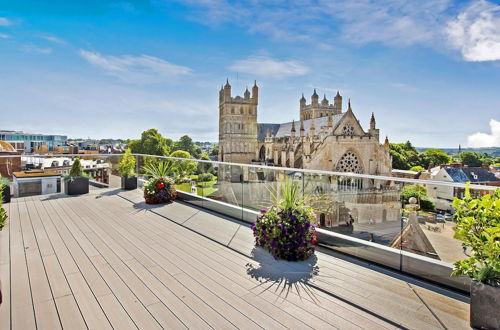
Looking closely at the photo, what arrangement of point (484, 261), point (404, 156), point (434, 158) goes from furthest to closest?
1. point (434, 158)
2. point (404, 156)
3. point (484, 261)

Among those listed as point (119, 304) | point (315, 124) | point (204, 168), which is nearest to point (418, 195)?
point (119, 304)

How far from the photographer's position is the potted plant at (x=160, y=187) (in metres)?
6.10

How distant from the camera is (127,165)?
7.91 m

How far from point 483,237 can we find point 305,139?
33.1 m

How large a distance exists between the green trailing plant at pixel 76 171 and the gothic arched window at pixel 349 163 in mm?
29182

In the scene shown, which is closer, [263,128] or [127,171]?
[127,171]

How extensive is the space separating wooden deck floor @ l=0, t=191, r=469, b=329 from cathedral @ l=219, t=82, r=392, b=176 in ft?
96.6

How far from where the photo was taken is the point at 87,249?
11.1ft

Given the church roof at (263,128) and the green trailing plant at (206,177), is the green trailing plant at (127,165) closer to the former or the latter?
the green trailing plant at (206,177)

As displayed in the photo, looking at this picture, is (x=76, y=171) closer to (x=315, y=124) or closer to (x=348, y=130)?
(x=348, y=130)

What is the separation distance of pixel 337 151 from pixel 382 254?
30339 millimetres

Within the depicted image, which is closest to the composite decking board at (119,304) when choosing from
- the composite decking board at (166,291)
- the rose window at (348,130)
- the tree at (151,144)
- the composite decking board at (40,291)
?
the composite decking board at (166,291)

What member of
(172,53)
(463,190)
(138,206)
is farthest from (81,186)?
(172,53)

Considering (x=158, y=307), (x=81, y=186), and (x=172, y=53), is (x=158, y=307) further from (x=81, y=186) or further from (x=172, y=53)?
(x=172, y=53)
